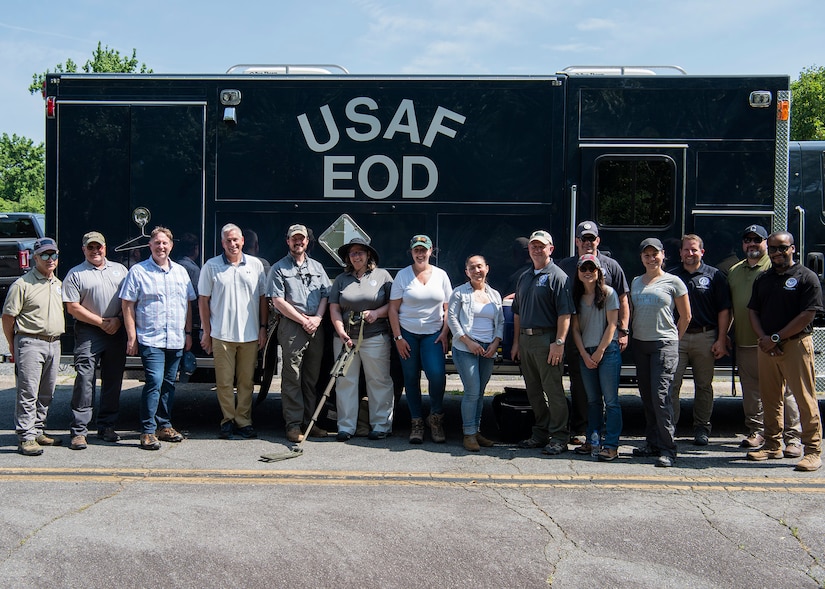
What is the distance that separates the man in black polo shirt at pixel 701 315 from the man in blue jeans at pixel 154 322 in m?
4.47

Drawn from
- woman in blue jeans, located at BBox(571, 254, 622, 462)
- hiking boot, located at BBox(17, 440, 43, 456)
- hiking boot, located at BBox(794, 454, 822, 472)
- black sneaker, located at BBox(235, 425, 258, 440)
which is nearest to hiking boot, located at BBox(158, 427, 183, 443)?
black sneaker, located at BBox(235, 425, 258, 440)

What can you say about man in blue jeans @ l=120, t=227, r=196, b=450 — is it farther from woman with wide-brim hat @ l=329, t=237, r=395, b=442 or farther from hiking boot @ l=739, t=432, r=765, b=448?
hiking boot @ l=739, t=432, r=765, b=448

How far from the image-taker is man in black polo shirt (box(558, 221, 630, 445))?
22.8ft

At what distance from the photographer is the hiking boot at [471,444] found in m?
7.17

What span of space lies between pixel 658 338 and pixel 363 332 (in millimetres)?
2609

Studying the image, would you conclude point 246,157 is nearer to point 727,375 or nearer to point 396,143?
point 396,143

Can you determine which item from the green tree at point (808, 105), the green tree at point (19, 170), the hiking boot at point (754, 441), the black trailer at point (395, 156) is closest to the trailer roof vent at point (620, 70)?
the black trailer at point (395, 156)

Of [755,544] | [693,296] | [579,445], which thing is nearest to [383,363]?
[579,445]

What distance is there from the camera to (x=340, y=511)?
17.7 ft

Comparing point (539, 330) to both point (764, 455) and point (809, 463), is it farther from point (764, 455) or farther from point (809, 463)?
point (809, 463)

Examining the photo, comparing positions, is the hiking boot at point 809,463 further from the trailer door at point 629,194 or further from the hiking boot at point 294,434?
the hiking boot at point 294,434

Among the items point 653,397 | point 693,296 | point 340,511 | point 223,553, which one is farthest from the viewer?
point 693,296

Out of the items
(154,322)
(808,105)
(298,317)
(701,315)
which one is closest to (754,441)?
(701,315)

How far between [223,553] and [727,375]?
5178 millimetres
